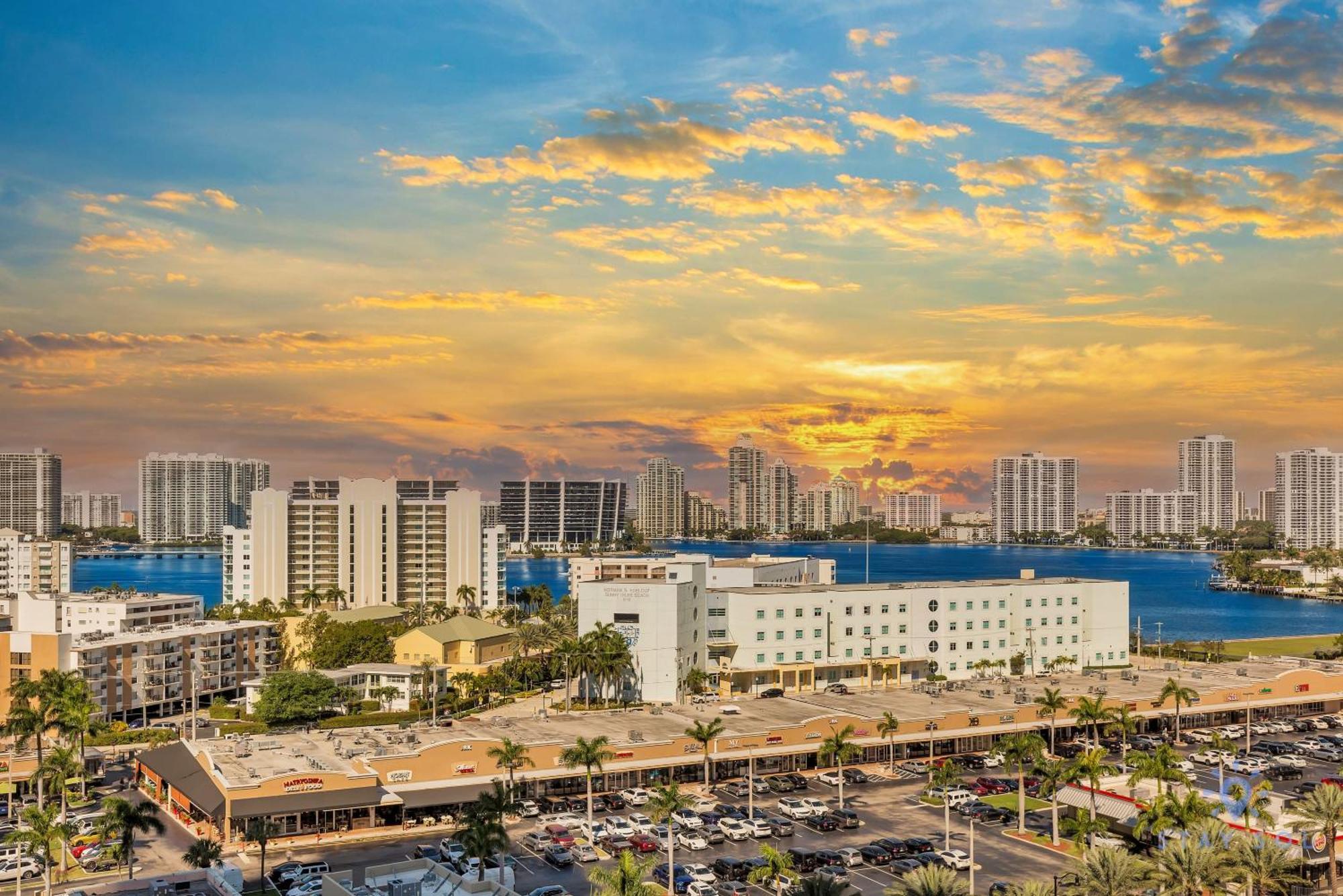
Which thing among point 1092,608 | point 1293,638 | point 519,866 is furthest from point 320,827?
point 1293,638

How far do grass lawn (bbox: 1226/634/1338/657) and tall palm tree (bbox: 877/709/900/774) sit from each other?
141 feet

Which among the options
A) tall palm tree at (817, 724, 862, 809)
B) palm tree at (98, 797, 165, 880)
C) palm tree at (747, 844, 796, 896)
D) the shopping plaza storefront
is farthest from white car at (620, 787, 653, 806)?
palm tree at (98, 797, 165, 880)

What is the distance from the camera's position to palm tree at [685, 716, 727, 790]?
4169 centimetres

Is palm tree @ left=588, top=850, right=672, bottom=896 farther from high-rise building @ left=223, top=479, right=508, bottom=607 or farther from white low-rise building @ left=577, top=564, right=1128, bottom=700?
high-rise building @ left=223, top=479, right=508, bottom=607

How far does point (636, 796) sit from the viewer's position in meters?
40.5

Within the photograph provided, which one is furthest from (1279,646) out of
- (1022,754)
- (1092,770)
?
(1092,770)

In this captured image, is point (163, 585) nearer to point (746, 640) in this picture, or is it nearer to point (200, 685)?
point (200, 685)

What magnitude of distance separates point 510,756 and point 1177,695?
2792cm

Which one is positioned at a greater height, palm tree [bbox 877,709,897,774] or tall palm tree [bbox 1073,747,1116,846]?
tall palm tree [bbox 1073,747,1116,846]

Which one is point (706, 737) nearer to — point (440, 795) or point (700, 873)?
point (440, 795)

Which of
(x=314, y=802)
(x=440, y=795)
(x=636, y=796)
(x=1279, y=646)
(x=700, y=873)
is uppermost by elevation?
(x=314, y=802)

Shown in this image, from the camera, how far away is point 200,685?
2477 inches

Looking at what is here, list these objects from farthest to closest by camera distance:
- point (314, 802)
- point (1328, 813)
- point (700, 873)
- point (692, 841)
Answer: point (314, 802), point (692, 841), point (700, 873), point (1328, 813)

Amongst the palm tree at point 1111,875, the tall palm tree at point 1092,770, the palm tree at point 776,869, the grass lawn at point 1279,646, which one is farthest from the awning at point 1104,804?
the grass lawn at point 1279,646
